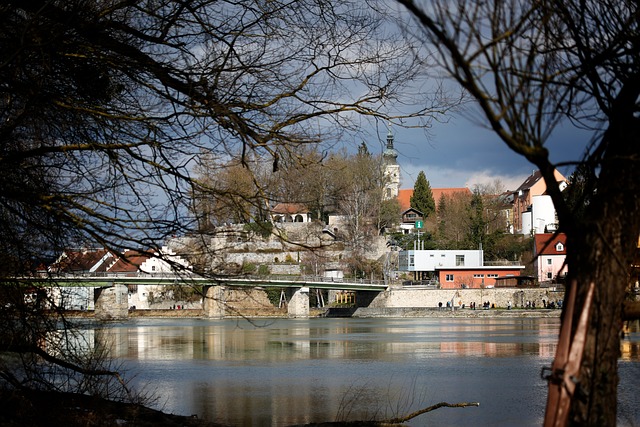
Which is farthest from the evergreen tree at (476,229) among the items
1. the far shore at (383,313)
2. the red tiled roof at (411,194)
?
the red tiled roof at (411,194)

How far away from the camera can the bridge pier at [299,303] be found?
6900 cm

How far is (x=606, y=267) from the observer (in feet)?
13.9

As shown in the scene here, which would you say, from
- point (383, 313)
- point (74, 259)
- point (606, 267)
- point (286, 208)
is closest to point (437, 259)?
point (383, 313)

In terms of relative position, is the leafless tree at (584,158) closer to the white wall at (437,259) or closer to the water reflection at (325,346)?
the water reflection at (325,346)

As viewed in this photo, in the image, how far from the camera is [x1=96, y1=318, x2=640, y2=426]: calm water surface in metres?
14.2

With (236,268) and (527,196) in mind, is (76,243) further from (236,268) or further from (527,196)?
(527,196)

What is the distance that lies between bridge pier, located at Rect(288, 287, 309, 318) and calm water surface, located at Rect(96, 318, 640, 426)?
33606mm

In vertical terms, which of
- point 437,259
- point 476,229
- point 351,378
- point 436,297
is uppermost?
point 476,229

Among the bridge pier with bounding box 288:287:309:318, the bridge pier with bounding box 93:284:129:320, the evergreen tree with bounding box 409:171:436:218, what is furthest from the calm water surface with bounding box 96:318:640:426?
the evergreen tree with bounding box 409:171:436:218

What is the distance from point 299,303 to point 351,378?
1941 inches

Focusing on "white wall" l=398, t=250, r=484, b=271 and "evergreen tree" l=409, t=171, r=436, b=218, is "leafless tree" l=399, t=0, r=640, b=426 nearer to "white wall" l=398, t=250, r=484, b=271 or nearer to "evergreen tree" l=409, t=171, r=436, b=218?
"white wall" l=398, t=250, r=484, b=271

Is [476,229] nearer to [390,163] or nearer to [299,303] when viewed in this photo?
[299,303]

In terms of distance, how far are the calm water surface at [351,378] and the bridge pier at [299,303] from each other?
1323 inches

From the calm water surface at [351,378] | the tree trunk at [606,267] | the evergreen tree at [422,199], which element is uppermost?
the evergreen tree at [422,199]
